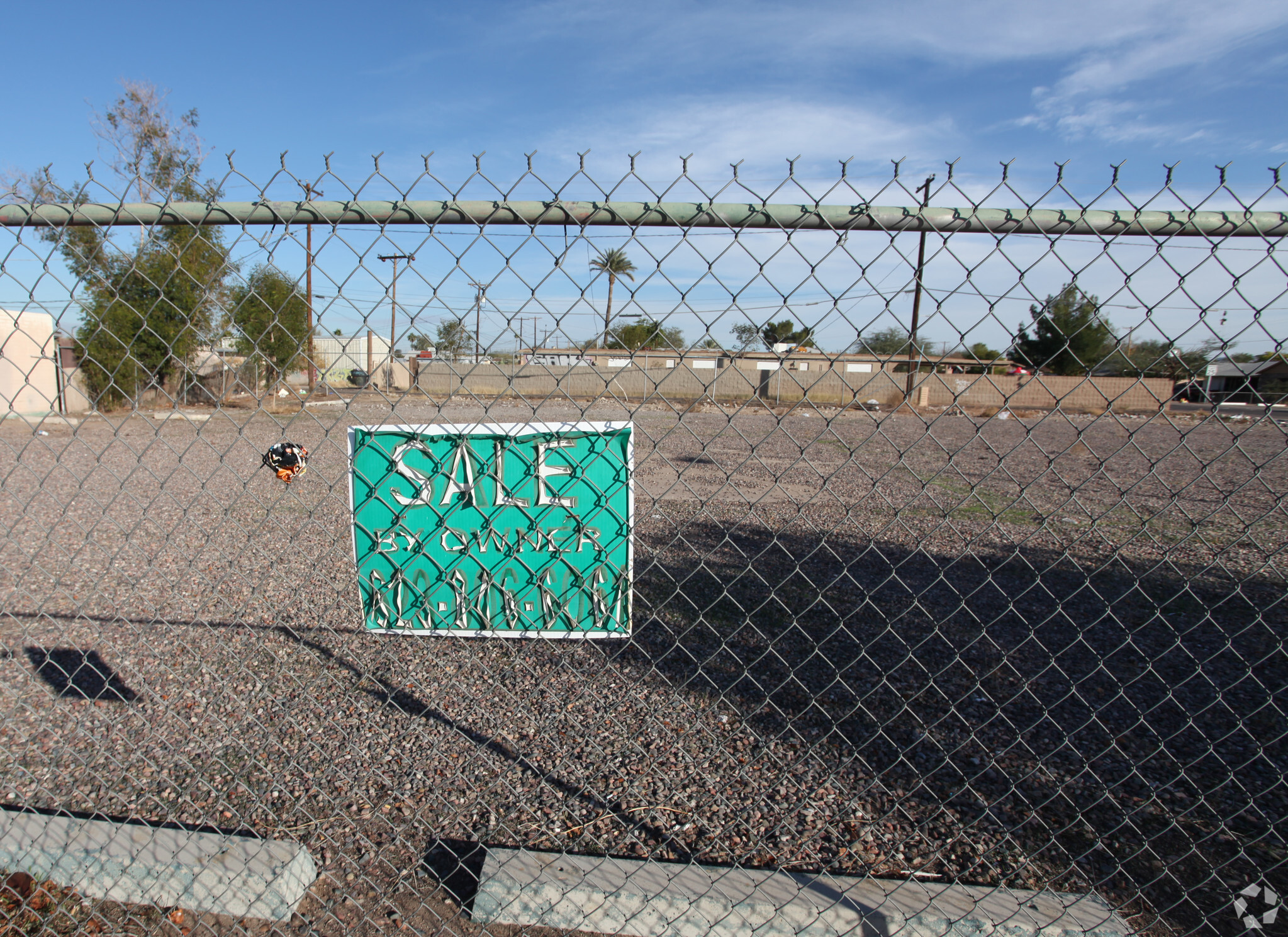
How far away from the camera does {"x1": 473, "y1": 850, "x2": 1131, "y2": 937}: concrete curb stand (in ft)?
6.50

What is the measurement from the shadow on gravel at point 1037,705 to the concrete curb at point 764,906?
8.4 inches

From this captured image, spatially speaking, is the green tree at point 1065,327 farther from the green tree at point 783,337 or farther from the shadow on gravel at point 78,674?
the shadow on gravel at point 78,674

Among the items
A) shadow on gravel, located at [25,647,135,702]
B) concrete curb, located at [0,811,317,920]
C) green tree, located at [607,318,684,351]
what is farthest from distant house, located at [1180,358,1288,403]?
shadow on gravel, located at [25,647,135,702]

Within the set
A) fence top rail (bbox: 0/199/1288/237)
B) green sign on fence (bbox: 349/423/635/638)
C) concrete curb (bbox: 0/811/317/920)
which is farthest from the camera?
concrete curb (bbox: 0/811/317/920)

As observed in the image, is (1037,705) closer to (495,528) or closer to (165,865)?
(495,528)

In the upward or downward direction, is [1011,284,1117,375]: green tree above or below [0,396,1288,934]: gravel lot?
above

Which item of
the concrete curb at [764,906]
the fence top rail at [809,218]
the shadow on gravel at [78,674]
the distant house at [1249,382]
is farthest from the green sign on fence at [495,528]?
the shadow on gravel at [78,674]

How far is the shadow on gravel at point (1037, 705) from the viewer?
7.82 ft

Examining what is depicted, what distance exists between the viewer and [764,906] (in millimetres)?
2021

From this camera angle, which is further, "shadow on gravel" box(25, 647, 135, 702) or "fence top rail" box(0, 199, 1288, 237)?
"shadow on gravel" box(25, 647, 135, 702)

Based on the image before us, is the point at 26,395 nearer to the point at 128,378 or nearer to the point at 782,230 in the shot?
the point at 128,378

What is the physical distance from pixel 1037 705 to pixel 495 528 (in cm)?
284

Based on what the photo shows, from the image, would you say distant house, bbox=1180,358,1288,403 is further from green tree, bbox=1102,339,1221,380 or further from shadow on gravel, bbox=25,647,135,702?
shadow on gravel, bbox=25,647,135,702

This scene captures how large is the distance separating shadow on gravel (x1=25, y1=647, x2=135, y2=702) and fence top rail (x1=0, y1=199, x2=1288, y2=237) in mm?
2584
